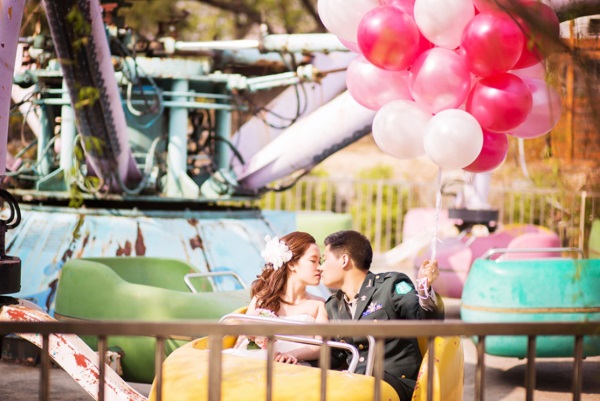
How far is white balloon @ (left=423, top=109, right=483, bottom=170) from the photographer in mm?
3676

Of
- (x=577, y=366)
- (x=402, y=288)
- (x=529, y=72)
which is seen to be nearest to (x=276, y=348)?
(x=402, y=288)

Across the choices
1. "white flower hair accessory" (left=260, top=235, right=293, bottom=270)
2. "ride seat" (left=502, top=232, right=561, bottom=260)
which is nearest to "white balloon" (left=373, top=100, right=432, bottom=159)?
"white flower hair accessory" (left=260, top=235, right=293, bottom=270)

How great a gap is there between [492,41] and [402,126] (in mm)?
587

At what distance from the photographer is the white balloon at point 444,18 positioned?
3.60m

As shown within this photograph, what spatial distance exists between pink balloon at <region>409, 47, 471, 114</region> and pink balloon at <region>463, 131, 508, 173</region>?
0.87 ft

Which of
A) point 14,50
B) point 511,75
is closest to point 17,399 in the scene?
point 14,50

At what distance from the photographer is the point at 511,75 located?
376 centimetres

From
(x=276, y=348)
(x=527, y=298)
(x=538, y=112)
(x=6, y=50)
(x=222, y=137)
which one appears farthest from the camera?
(x=222, y=137)

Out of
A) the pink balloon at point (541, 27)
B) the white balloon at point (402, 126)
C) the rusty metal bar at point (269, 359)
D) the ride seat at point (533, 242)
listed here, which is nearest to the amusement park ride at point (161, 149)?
the white balloon at point (402, 126)

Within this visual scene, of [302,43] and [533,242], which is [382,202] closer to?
[533,242]

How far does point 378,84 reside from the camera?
4074 mm

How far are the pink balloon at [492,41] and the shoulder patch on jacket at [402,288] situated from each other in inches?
38.8

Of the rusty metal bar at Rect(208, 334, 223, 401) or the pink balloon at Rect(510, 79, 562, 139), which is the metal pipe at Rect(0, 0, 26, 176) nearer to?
the rusty metal bar at Rect(208, 334, 223, 401)

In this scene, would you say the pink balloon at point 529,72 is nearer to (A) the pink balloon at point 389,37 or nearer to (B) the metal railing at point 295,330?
(A) the pink balloon at point 389,37
